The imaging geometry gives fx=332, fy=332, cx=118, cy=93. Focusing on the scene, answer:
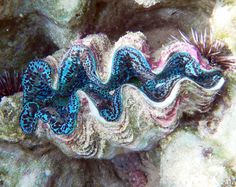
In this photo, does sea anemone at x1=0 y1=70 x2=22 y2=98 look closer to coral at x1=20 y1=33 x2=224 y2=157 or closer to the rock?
coral at x1=20 y1=33 x2=224 y2=157

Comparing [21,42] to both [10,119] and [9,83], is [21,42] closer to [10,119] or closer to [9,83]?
[9,83]

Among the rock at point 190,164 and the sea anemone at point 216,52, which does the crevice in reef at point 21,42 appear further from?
the rock at point 190,164

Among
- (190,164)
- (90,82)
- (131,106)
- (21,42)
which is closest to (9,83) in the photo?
(21,42)

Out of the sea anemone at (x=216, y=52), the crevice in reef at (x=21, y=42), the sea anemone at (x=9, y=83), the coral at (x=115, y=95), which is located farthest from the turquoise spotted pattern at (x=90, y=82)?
the crevice in reef at (x=21, y=42)

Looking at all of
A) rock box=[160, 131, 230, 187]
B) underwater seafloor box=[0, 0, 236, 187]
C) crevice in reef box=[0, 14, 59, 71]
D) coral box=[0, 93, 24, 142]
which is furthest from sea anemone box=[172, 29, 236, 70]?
coral box=[0, 93, 24, 142]

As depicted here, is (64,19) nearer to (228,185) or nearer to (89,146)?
(89,146)
